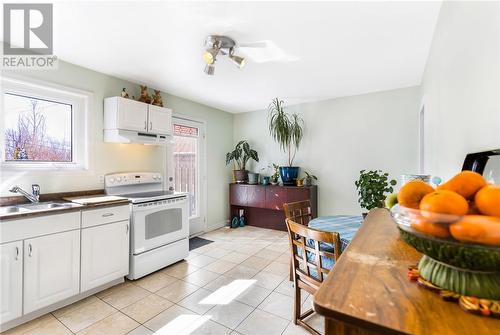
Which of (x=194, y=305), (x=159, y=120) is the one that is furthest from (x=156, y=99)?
(x=194, y=305)

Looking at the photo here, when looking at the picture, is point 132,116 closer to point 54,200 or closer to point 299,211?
point 54,200

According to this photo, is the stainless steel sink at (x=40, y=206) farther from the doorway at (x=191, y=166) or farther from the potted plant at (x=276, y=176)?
the potted plant at (x=276, y=176)

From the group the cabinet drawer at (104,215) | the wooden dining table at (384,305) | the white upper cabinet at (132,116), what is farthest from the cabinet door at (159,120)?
the wooden dining table at (384,305)

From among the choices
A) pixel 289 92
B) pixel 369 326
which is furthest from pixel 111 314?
pixel 289 92

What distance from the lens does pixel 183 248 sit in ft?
10.2

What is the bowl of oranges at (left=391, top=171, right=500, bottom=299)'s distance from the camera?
44cm

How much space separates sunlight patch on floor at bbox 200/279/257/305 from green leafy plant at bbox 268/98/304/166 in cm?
242

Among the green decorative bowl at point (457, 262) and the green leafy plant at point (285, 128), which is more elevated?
Answer: the green leafy plant at point (285, 128)

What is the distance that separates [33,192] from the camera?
7.48 ft

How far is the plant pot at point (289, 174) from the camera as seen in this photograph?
166 inches

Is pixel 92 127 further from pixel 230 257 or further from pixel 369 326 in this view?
pixel 369 326

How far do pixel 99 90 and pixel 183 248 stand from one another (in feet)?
7.33

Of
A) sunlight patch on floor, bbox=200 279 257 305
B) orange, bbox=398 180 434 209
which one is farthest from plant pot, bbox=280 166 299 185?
orange, bbox=398 180 434 209

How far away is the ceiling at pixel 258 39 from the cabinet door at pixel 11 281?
1.80 metres
